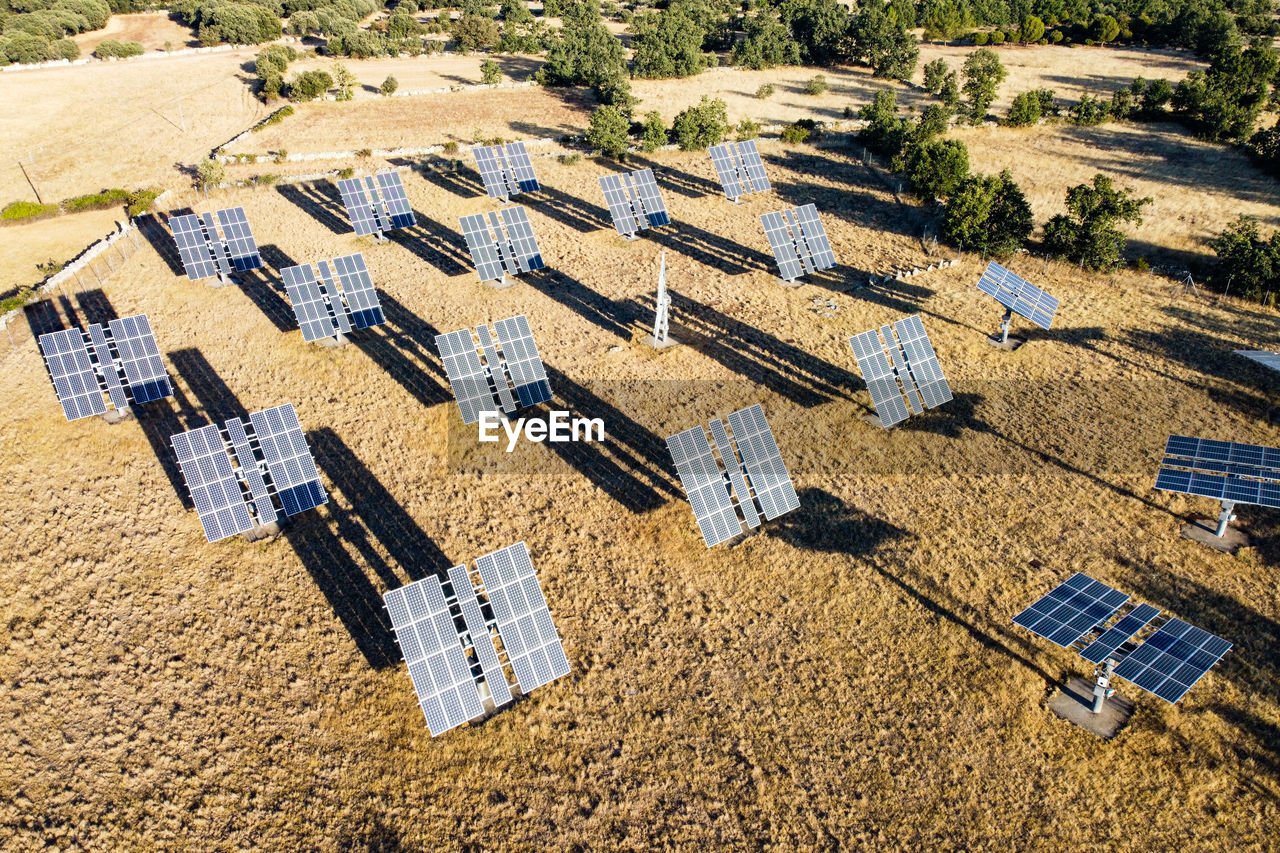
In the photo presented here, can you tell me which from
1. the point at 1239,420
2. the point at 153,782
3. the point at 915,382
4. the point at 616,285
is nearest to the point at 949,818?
the point at 915,382

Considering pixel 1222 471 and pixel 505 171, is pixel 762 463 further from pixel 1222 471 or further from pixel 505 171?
pixel 505 171

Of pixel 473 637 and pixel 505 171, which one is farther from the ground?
pixel 505 171

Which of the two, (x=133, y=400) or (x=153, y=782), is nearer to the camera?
(x=153, y=782)

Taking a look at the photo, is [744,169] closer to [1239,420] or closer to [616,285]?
[616,285]

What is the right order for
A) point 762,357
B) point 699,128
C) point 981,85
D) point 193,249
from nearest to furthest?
1. point 762,357
2. point 193,249
3. point 699,128
4. point 981,85

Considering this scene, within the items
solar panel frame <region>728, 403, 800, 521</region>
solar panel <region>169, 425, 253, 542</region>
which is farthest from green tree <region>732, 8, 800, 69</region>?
solar panel <region>169, 425, 253, 542</region>

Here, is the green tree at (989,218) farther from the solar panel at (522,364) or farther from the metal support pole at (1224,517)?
the solar panel at (522,364)

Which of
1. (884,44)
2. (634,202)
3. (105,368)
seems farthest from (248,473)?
(884,44)
